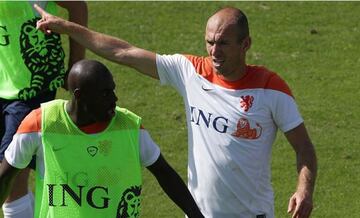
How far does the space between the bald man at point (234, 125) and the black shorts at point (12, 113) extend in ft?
6.63

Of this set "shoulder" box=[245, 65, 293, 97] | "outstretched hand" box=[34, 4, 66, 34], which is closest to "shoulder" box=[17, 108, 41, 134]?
"outstretched hand" box=[34, 4, 66, 34]

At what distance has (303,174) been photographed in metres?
8.09

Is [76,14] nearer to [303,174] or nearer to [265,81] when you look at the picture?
[265,81]

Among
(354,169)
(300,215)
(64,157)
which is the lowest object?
(354,169)

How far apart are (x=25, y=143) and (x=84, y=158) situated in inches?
13.7

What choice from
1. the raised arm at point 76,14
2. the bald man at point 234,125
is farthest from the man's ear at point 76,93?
the raised arm at point 76,14

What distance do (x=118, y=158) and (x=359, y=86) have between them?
7.26m

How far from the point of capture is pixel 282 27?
16.0 meters

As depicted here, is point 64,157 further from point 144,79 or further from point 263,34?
point 263,34

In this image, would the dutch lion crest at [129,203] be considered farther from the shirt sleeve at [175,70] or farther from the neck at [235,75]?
the shirt sleeve at [175,70]

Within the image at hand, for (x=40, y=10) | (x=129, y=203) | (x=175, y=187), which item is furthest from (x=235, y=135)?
(x=40, y=10)

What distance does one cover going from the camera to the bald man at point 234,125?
820 cm

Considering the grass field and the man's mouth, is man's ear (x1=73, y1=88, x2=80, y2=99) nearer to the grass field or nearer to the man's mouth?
the man's mouth

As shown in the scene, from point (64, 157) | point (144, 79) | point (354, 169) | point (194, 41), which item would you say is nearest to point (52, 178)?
point (64, 157)
